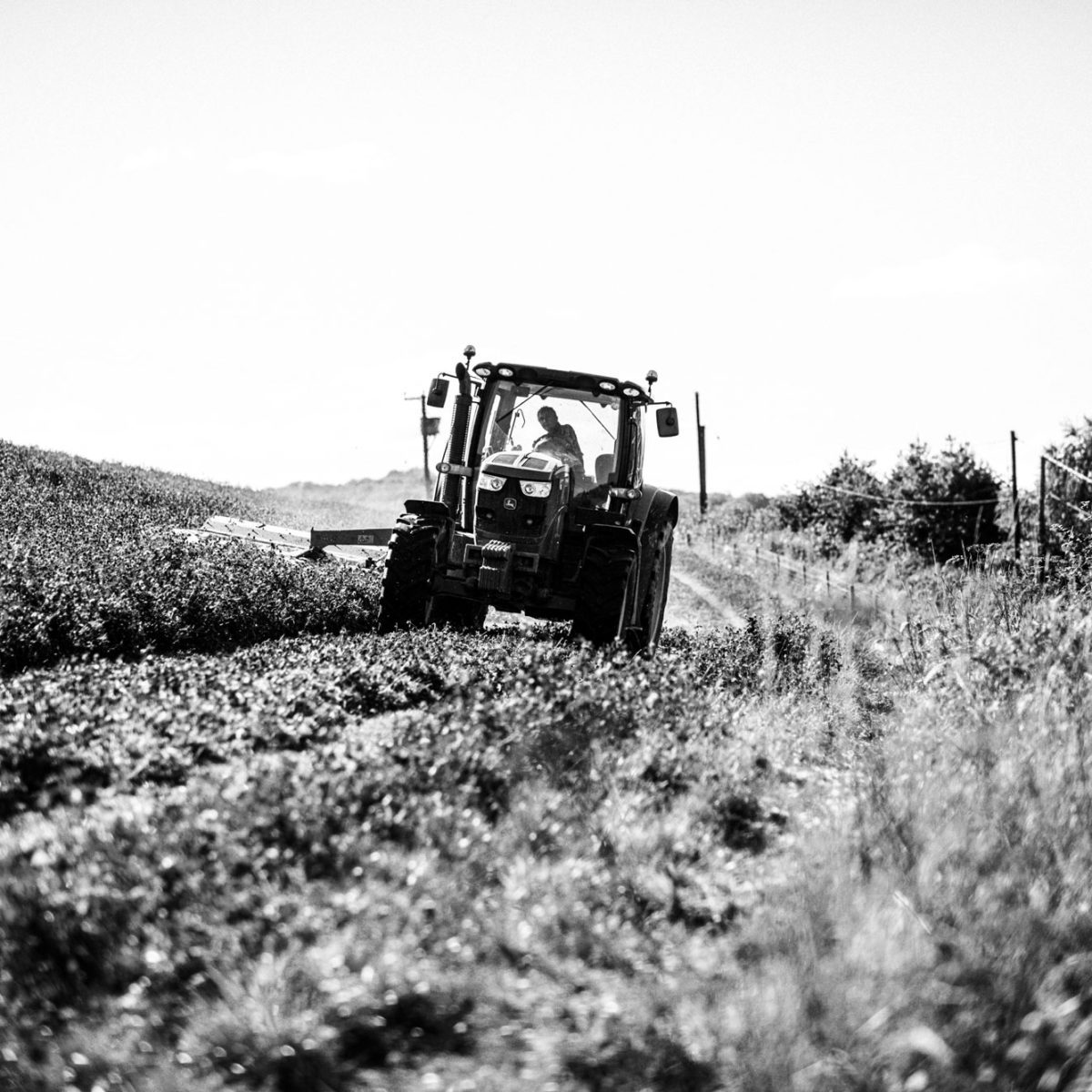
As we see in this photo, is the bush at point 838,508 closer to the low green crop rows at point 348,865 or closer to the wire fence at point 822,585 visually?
the wire fence at point 822,585

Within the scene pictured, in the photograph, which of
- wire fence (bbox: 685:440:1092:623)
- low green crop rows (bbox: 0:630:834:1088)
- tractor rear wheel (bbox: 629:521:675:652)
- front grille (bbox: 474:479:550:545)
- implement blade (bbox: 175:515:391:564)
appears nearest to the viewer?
low green crop rows (bbox: 0:630:834:1088)

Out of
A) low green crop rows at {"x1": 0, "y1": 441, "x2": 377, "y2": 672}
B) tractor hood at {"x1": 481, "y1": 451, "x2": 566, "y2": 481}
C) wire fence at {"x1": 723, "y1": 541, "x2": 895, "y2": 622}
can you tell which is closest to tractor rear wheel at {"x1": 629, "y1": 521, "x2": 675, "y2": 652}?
tractor hood at {"x1": 481, "y1": 451, "x2": 566, "y2": 481}

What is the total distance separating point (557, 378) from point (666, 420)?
3.78ft

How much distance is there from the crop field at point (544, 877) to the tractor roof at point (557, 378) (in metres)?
4.59

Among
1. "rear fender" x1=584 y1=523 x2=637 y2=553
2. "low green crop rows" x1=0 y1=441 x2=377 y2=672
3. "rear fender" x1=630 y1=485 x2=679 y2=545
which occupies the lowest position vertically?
"low green crop rows" x1=0 y1=441 x2=377 y2=672

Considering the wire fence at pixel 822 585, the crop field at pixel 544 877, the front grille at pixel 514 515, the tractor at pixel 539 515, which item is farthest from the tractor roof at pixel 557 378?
the wire fence at pixel 822 585

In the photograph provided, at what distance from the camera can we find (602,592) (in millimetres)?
10523

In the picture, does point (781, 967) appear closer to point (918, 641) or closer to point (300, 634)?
point (918, 641)

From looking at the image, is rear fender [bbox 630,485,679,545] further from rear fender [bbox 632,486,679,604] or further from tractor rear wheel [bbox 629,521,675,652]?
tractor rear wheel [bbox 629,521,675,652]

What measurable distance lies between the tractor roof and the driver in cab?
0.30 m

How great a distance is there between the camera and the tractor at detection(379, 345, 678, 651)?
422 inches

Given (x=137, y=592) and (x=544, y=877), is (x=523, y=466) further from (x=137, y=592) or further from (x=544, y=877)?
(x=544, y=877)

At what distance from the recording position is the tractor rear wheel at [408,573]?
35.4 ft

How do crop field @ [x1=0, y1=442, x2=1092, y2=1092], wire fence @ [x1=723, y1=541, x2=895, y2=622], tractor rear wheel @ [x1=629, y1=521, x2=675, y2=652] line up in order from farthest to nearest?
wire fence @ [x1=723, y1=541, x2=895, y2=622]
tractor rear wheel @ [x1=629, y1=521, x2=675, y2=652]
crop field @ [x1=0, y1=442, x2=1092, y2=1092]
